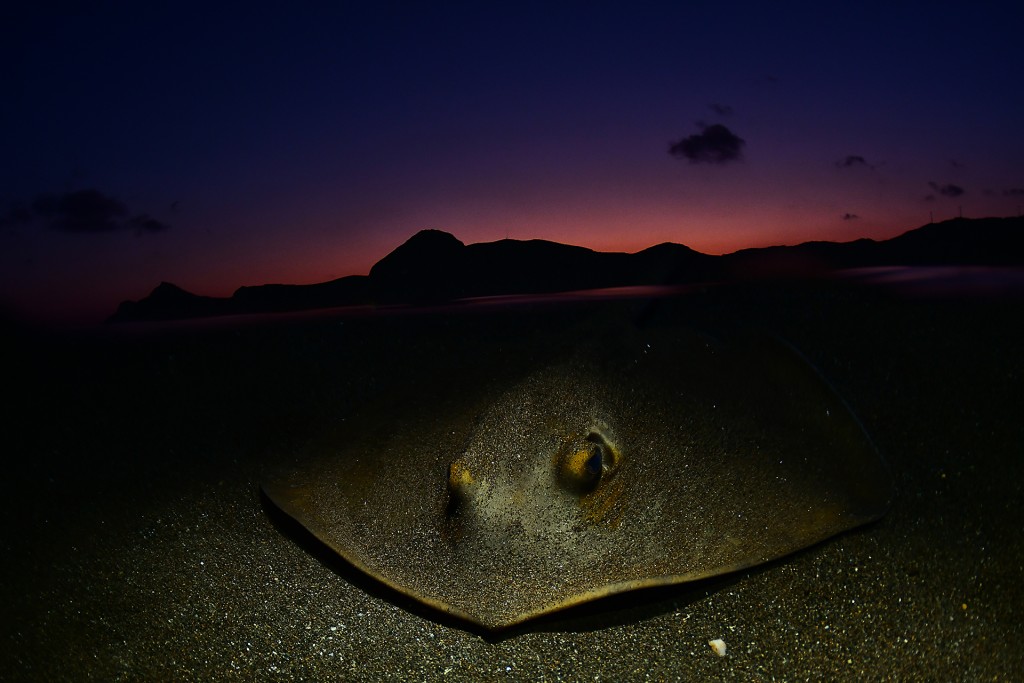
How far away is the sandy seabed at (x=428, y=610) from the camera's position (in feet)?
7.57

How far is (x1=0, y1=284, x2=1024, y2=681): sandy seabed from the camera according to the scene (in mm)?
2309

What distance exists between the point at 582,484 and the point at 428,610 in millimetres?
817

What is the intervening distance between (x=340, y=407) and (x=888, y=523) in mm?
4213

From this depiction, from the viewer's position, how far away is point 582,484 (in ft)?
7.90

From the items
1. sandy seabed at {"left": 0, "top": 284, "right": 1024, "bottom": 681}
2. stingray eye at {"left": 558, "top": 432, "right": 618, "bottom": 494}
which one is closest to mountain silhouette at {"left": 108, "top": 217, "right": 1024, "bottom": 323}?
sandy seabed at {"left": 0, "top": 284, "right": 1024, "bottom": 681}

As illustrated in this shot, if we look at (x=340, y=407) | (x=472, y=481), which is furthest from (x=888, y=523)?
(x=340, y=407)

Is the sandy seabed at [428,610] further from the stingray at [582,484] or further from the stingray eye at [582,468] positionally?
the stingray eye at [582,468]

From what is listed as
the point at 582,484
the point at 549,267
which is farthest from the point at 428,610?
the point at 549,267

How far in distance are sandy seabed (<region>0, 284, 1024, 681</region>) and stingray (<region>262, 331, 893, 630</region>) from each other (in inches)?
7.8

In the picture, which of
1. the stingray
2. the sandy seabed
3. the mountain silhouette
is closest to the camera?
the stingray

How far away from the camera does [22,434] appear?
506 cm

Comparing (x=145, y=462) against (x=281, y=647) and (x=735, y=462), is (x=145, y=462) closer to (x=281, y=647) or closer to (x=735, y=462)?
(x=281, y=647)

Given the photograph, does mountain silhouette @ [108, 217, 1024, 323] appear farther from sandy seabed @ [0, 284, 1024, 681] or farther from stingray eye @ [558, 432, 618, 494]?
stingray eye @ [558, 432, 618, 494]

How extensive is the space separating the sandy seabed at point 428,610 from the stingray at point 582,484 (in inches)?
7.8
